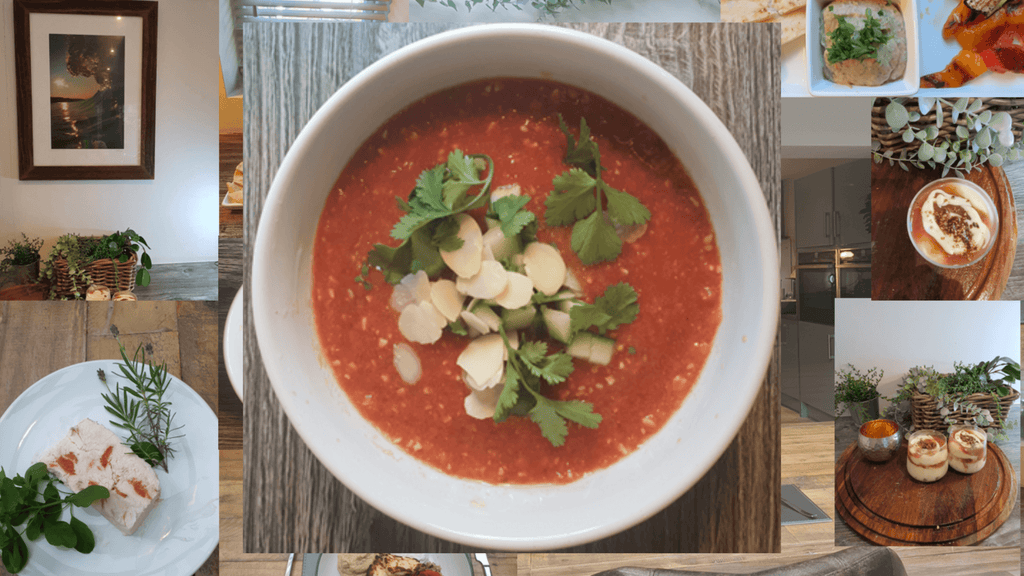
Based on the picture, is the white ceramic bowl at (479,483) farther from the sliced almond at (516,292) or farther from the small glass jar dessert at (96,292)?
the small glass jar dessert at (96,292)

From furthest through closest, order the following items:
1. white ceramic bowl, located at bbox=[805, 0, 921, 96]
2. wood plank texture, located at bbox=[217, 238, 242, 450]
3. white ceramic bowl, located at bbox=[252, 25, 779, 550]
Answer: wood plank texture, located at bbox=[217, 238, 242, 450], white ceramic bowl, located at bbox=[805, 0, 921, 96], white ceramic bowl, located at bbox=[252, 25, 779, 550]

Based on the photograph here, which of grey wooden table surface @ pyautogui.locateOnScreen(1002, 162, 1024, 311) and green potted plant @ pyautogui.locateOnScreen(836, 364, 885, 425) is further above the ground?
grey wooden table surface @ pyautogui.locateOnScreen(1002, 162, 1024, 311)

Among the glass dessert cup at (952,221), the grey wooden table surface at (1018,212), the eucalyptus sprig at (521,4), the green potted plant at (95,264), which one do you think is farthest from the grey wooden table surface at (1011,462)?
the green potted plant at (95,264)

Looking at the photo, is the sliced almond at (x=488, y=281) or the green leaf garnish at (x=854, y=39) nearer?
the sliced almond at (x=488, y=281)

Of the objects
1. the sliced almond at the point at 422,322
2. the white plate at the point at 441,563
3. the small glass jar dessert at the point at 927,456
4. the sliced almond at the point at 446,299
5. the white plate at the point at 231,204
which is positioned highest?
the white plate at the point at 231,204

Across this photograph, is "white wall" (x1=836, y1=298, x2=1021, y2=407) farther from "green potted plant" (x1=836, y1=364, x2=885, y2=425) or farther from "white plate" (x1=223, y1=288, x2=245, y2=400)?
"white plate" (x1=223, y1=288, x2=245, y2=400)

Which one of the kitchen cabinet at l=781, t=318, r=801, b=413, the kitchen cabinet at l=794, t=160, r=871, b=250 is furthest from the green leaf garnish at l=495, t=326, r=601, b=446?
the kitchen cabinet at l=794, t=160, r=871, b=250
